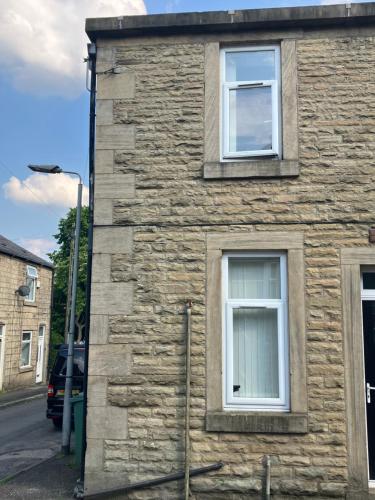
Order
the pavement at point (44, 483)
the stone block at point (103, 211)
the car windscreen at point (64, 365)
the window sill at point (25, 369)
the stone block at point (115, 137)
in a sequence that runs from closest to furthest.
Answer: the pavement at point (44, 483)
the stone block at point (103, 211)
the stone block at point (115, 137)
the car windscreen at point (64, 365)
the window sill at point (25, 369)

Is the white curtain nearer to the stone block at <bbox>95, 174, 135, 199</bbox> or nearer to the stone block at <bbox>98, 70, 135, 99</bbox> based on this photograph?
the stone block at <bbox>95, 174, 135, 199</bbox>

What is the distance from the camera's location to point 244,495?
606 centimetres

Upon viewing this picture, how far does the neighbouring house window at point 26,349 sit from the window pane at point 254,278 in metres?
20.2

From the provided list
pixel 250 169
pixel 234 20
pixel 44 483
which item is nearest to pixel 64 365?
pixel 44 483

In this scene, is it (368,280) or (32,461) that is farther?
(32,461)

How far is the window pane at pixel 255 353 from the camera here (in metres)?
6.46

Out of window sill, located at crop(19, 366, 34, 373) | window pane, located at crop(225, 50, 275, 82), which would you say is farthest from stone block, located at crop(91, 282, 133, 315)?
Answer: window sill, located at crop(19, 366, 34, 373)

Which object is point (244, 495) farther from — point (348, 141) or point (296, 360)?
point (348, 141)

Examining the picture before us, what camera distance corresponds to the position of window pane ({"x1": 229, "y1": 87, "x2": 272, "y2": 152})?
275 inches

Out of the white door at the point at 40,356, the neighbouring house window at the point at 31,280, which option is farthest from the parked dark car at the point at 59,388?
the white door at the point at 40,356

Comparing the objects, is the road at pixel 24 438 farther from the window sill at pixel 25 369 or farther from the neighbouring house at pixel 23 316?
the window sill at pixel 25 369

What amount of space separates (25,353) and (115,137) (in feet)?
67.9

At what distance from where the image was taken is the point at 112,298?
21.8 feet

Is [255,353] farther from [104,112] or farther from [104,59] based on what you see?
[104,59]
